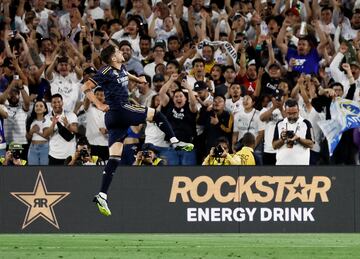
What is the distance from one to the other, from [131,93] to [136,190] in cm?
282

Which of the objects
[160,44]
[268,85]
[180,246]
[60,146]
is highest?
[160,44]

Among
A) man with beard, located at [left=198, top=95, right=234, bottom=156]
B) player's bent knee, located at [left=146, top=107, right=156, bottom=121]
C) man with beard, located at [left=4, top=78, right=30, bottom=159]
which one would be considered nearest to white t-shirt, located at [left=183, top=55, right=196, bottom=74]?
man with beard, located at [left=198, top=95, right=234, bottom=156]

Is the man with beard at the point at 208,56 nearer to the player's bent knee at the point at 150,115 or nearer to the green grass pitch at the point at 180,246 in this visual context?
the green grass pitch at the point at 180,246

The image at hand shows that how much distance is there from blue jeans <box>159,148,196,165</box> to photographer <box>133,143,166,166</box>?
354 millimetres

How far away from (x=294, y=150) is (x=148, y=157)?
101 inches

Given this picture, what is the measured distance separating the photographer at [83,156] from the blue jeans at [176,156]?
1.19 metres

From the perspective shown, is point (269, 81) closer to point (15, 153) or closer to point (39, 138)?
point (39, 138)

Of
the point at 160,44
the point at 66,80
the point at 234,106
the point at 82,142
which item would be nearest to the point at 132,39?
the point at 160,44

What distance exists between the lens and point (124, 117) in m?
15.0

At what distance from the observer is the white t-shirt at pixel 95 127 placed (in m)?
19.5

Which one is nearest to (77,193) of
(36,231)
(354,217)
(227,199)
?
(36,231)

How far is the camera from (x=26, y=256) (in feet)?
41.5

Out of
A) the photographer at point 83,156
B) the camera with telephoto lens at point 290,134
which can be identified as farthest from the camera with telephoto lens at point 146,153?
the camera with telephoto lens at point 290,134

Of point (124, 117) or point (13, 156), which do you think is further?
point (13, 156)
